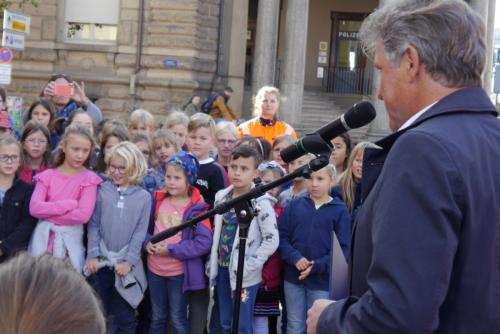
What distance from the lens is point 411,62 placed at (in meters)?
2.12

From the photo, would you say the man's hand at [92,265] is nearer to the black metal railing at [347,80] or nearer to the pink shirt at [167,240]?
the pink shirt at [167,240]

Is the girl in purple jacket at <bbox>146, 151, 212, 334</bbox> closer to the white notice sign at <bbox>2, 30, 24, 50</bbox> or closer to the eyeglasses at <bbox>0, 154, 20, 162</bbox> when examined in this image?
the eyeglasses at <bbox>0, 154, 20, 162</bbox>

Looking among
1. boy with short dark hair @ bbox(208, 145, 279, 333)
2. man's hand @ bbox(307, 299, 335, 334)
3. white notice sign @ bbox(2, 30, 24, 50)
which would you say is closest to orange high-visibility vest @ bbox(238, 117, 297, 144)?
boy with short dark hair @ bbox(208, 145, 279, 333)

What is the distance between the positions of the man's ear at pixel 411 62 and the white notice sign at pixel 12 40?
38.0 feet

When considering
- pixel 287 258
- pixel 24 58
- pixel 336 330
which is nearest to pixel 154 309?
pixel 287 258

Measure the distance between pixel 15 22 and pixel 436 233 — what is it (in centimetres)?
1229

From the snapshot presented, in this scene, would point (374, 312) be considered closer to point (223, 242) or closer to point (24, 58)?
point (223, 242)

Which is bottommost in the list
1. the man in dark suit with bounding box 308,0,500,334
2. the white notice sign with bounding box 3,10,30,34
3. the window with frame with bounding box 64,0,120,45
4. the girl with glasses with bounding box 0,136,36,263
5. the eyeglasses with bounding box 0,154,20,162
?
the girl with glasses with bounding box 0,136,36,263

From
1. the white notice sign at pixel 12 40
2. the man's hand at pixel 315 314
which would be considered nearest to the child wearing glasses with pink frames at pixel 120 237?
the man's hand at pixel 315 314

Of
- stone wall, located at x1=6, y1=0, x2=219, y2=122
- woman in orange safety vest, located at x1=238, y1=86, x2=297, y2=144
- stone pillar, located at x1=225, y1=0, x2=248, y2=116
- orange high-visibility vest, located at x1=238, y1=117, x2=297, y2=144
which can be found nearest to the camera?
woman in orange safety vest, located at x1=238, y1=86, x2=297, y2=144

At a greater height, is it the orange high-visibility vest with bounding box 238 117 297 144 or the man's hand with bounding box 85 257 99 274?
the orange high-visibility vest with bounding box 238 117 297 144

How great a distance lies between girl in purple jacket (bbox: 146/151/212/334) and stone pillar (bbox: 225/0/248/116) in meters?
14.2

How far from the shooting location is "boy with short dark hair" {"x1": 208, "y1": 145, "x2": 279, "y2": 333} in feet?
17.9

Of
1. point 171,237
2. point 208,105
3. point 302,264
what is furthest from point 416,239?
point 208,105
